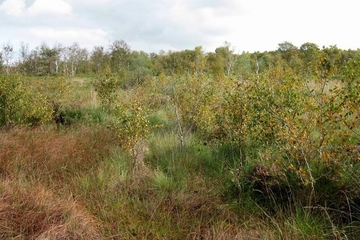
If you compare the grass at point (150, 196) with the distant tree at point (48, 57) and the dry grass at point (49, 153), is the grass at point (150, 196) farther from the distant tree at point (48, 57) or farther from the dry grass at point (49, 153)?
the distant tree at point (48, 57)

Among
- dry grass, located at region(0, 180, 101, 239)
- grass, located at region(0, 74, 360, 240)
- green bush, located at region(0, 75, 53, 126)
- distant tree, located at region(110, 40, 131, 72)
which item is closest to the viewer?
dry grass, located at region(0, 180, 101, 239)

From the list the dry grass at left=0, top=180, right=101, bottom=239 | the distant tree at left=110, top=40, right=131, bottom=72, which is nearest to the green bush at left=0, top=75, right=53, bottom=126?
the dry grass at left=0, top=180, right=101, bottom=239

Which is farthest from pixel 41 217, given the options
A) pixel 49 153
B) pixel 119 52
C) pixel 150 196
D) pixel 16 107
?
pixel 119 52

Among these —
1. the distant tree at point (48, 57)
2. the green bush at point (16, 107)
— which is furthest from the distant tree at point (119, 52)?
the green bush at point (16, 107)

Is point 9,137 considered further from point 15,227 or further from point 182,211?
point 182,211

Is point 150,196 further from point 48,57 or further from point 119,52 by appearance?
point 48,57

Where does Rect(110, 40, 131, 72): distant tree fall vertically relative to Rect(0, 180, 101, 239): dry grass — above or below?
above

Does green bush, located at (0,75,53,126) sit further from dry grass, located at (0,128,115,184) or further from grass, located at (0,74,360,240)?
grass, located at (0,74,360,240)

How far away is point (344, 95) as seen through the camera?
9.55ft

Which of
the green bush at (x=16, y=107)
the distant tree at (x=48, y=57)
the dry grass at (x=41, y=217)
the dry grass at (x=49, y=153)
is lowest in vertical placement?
the dry grass at (x=41, y=217)

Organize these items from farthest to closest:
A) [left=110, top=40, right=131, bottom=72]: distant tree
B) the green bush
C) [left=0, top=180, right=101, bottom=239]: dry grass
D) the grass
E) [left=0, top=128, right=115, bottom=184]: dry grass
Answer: [left=110, top=40, right=131, bottom=72]: distant tree < the green bush < [left=0, top=128, right=115, bottom=184]: dry grass < the grass < [left=0, top=180, right=101, bottom=239]: dry grass

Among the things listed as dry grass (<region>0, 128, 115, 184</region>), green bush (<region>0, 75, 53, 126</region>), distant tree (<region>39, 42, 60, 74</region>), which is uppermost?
distant tree (<region>39, 42, 60, 74</region>)

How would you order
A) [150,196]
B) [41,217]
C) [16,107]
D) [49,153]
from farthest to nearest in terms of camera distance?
[16,107], [49,153], [150,196], [41,217]

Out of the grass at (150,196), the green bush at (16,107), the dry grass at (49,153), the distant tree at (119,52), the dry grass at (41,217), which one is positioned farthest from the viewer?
the distant tree at (119,52)
